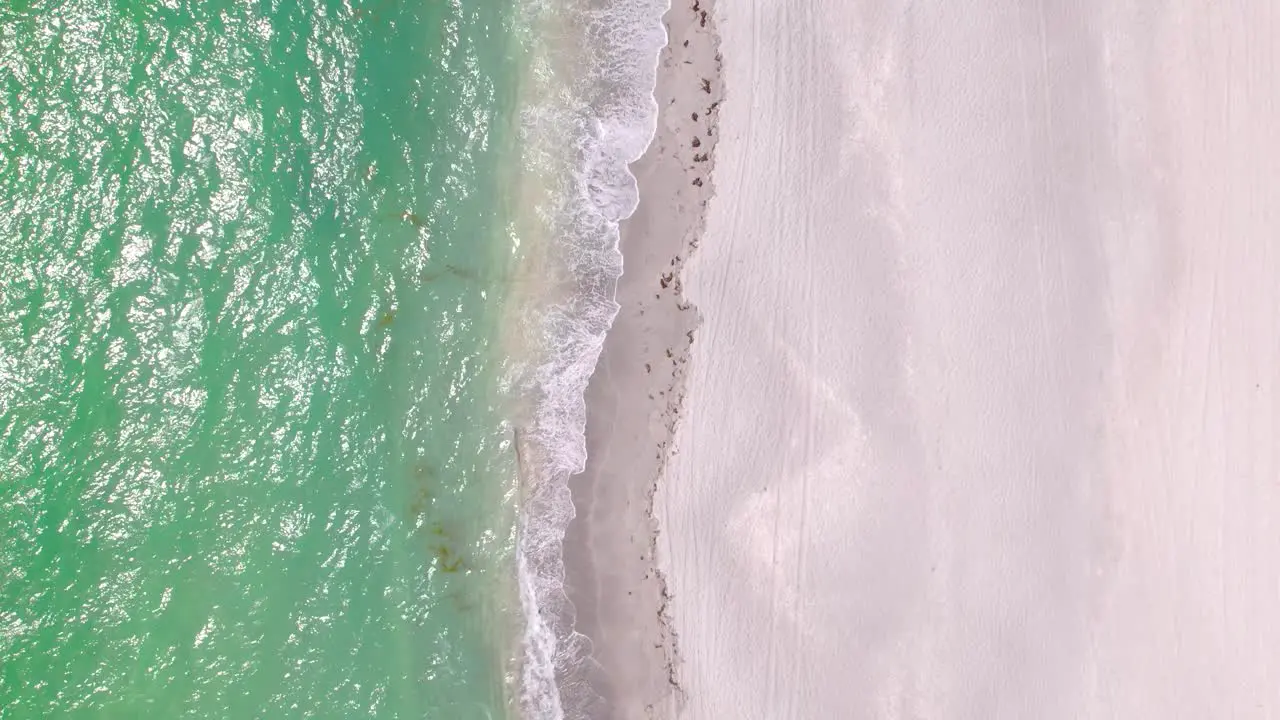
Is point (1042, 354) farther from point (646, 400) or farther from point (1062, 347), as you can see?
point (646, 400)

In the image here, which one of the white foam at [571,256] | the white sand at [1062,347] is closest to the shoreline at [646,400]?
the white foam at [571,256]

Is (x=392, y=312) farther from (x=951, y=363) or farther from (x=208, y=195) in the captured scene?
(x=951, y=363)

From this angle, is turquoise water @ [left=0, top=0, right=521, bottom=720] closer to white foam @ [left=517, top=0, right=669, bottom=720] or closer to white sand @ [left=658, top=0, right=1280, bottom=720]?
white foam @ [left=517, top=0, right=669, bottom=720]

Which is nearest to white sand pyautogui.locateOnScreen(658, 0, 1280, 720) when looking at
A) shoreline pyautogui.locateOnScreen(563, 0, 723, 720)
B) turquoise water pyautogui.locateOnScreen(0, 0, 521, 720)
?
shoreline pyautogui.locateOnScreen(563, 0, 723, 720)

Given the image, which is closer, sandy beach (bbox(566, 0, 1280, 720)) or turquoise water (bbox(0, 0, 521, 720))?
sandy beach (bbox(566, 0, 1280, 720))

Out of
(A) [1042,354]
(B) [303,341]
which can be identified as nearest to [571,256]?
(B) [303,341]

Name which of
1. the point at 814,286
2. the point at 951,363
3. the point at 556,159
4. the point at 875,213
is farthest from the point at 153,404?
the point at 951,363
